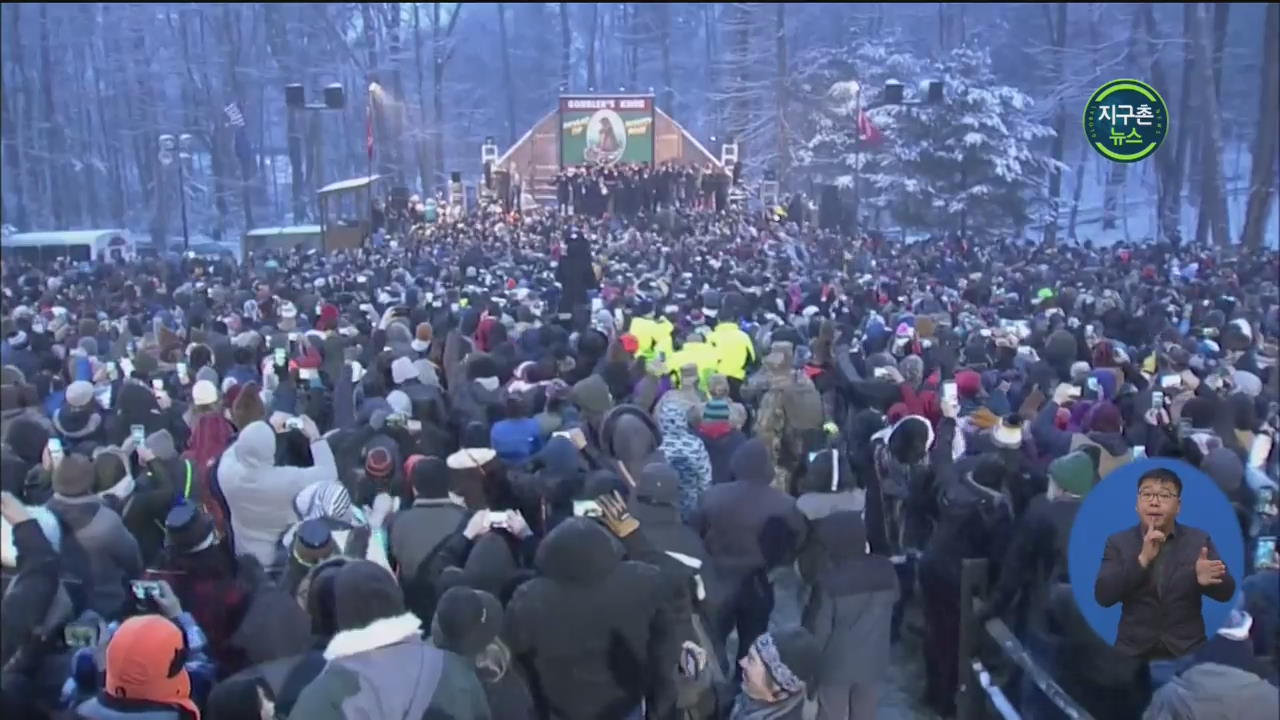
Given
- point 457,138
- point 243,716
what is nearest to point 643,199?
point 457,138

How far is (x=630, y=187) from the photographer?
1482 centimetres

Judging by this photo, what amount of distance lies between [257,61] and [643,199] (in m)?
6.16

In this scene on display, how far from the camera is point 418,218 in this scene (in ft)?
44.0

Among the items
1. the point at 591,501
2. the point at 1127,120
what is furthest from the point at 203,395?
the point at 1127,120

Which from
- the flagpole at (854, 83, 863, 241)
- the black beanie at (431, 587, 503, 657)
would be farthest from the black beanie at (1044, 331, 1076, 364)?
the flagpole at (854, 83, 863, 241)

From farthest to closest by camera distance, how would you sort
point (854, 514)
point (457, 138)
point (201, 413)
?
point (457, 138) → point (201, 413) → point (854, 514)

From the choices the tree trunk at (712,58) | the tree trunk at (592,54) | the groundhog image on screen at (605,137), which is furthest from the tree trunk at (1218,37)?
the groundhog image on screen at (605,137)

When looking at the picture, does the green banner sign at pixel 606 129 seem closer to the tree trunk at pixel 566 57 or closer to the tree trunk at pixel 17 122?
the tree trunk at pixel 566 57

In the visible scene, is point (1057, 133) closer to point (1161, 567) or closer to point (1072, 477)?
point (1072, 477)

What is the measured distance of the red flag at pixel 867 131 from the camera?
1504 cm

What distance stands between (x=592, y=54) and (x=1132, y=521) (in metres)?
9.30

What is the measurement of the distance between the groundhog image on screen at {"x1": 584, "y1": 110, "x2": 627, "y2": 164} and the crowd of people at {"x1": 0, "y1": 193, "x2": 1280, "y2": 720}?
278 centimetres

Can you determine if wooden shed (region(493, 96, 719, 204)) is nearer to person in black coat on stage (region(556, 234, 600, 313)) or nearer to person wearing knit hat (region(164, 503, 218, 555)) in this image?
person in black coat on stage (region(556, 234, 600, 313))

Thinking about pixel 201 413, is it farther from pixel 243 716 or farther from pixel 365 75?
pixel 365 75
